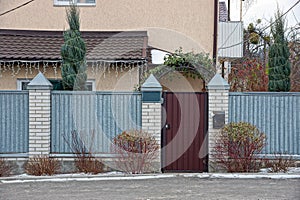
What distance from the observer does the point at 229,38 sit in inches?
583

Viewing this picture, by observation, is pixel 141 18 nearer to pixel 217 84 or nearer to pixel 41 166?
pixel 217 84

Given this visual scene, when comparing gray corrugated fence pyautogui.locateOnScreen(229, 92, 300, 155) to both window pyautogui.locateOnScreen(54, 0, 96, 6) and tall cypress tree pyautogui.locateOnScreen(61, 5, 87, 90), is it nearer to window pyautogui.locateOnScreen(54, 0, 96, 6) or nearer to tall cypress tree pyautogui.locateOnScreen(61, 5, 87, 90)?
tall cypress tree pyautogui.locateOnScreen(61, 5, 87, 90)

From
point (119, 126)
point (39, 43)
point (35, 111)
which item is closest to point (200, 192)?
point (119, 126)

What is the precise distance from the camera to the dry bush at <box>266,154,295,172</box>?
9594mm

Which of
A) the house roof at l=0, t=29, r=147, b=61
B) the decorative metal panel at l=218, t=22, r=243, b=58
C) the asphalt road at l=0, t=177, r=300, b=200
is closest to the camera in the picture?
the asphalt road at l=0, t=177, r=300, b=200

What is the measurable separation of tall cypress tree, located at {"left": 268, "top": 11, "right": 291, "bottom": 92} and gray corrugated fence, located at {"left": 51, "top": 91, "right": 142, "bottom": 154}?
306cm

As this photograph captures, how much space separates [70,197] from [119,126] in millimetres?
2639

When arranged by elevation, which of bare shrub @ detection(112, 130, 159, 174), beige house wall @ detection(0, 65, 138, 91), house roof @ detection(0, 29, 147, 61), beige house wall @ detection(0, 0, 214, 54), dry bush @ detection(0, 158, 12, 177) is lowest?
dry bush @ detection(0, 158, 12, 177)

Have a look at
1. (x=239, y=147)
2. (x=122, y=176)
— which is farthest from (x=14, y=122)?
(x=239, y=147)

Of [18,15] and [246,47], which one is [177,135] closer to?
[18,15]

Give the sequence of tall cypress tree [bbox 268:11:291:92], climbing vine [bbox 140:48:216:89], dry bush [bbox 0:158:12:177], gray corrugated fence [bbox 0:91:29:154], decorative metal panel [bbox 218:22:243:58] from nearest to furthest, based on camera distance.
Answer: dry bush [bbox 0:158:12:177] → gray corrugated fence [bbox 0:91:29:154] → tall cypress tree [bbox 268:11:291:92] → climbing vine [bbox 140:48:216:89] → decorative metal panel [bbox 218:22:243:58]

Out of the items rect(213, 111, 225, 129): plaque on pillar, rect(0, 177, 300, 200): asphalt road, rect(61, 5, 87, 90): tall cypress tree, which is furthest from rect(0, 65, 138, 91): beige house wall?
rect(0, 177, 300, 200): asphalt road

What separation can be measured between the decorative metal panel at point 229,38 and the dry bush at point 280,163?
19.2 feet

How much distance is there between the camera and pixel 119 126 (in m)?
9.95
